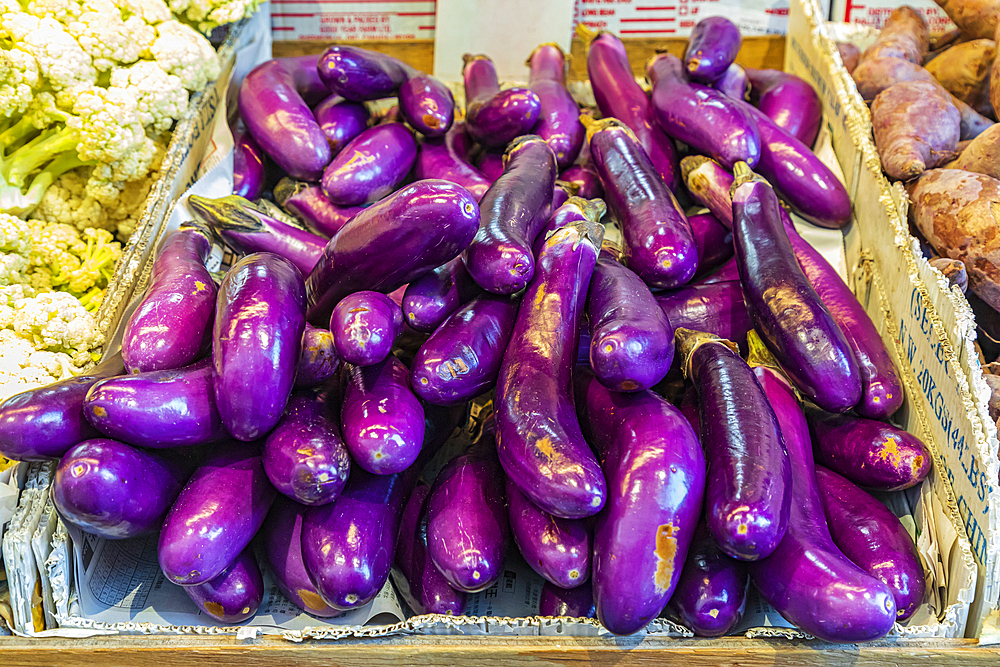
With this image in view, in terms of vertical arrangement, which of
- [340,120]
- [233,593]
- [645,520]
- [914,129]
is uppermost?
[914,129]

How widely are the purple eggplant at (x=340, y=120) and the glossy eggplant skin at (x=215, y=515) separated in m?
0.68

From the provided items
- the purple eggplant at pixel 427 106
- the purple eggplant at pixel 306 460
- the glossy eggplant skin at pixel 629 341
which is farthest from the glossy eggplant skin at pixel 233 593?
the purple eggplant at pixel 427 106

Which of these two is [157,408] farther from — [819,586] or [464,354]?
[819,586]

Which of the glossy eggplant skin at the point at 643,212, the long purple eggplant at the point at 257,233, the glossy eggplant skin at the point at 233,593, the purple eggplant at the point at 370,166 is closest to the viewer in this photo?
the glossy eggplant skin at the point at 233,593

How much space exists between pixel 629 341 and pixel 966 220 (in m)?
0.69

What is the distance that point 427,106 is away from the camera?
1322 millimetres

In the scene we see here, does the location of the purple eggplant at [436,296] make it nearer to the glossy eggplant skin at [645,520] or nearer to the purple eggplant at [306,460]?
the purple eggplant at [306,460]

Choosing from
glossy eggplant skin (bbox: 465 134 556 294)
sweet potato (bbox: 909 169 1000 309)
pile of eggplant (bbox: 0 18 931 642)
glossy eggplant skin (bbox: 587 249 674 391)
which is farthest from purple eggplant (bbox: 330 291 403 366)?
sweet potato (bbox: 909 169 1000 309)

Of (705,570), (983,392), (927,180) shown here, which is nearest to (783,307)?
(983,392)

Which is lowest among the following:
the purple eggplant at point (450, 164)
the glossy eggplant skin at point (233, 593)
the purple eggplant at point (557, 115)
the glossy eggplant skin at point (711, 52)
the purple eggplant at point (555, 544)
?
the glossy eggplant skin at point (233, 593)

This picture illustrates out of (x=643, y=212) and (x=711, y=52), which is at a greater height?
(x=711, y=52)

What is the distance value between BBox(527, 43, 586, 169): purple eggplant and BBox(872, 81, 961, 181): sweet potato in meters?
0.55

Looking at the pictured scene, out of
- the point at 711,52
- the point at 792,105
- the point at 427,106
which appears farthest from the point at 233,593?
the point at 792,105

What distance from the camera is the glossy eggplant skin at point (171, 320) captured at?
0.88m
